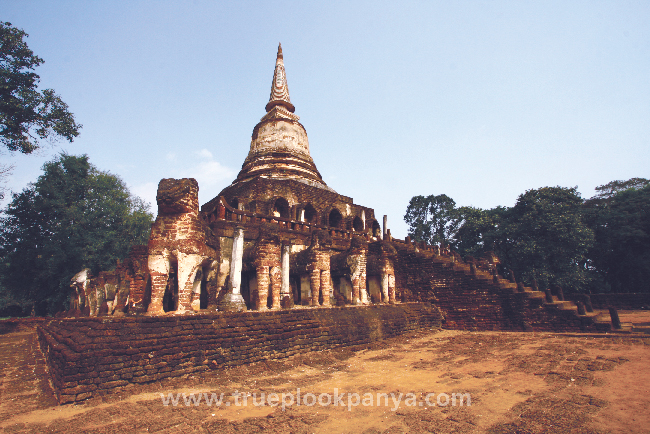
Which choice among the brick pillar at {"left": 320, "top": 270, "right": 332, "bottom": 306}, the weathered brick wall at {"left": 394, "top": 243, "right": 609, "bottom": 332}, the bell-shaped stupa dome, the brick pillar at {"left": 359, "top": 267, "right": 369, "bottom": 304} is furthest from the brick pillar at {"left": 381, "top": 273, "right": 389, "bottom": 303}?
the bell-shaped stupa dome

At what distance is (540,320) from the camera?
10.4 m

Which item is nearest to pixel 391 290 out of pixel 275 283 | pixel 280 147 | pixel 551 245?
pixel 275 283

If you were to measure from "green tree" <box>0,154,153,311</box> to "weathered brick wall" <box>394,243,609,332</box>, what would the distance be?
1801cm

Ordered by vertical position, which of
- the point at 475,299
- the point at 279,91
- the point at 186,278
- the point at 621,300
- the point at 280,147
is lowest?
the point at 621,300

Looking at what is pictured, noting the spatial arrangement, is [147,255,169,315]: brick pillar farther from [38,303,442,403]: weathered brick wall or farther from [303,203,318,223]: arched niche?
[303,203,318,223]: arched niche

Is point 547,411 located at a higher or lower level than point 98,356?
lower

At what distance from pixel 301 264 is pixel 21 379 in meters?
6.55

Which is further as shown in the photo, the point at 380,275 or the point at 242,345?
the point at 380,275

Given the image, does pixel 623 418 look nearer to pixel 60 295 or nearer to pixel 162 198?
pixel 162 198

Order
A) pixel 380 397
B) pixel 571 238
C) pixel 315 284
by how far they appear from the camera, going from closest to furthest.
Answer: pixel 380 397, pixel 315 284, pixel 571 238

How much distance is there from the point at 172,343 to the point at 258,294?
9.11ft

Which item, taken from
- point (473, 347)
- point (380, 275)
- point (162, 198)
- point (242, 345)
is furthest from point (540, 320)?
point (162, 198)

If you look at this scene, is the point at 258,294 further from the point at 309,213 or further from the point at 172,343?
the point at 309,213

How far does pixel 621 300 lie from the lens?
59.5 feet
